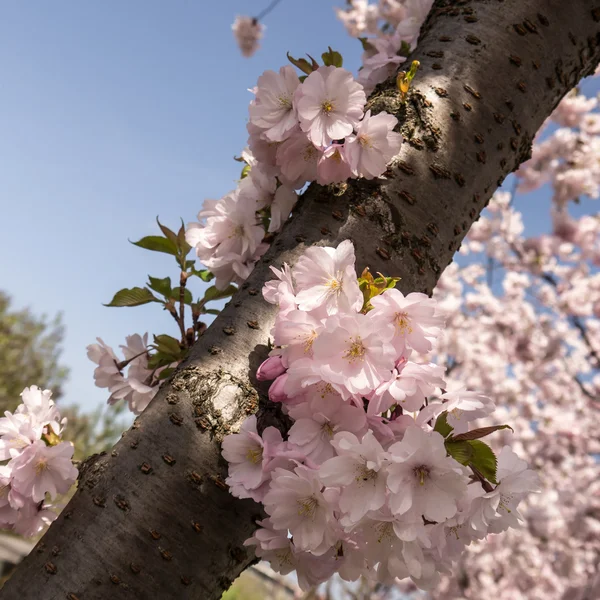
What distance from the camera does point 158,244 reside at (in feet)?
4.07

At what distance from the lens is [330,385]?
74 cm

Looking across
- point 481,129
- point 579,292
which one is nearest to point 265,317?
point 481,129

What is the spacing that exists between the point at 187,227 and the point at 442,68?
61cm

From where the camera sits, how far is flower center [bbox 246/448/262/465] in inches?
29.5

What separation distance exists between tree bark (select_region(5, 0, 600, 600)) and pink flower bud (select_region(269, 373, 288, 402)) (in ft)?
0.19

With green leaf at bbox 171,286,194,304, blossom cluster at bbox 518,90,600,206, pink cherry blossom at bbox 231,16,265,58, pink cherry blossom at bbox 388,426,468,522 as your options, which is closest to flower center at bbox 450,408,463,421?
pink cherry blossom at bbox 388,426,468,522

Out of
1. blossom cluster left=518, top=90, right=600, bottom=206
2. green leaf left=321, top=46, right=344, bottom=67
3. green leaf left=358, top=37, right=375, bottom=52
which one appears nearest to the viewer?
green leaf left=321, top=46, right=344, bottom=67

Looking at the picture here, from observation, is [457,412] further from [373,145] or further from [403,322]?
[373,145]

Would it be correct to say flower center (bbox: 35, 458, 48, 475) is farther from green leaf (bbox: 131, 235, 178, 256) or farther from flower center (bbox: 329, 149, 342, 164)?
flower center (bbox: 329, 149, 342, 164)

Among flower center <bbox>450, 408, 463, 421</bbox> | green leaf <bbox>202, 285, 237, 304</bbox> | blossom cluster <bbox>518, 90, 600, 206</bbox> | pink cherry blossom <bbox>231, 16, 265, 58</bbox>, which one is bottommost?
flower center <bbox>450, 408, 463, 421</bbox>

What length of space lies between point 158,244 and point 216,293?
185mm

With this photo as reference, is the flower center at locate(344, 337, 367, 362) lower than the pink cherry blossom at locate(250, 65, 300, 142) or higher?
lower

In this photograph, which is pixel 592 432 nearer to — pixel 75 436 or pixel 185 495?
pixel 185 495

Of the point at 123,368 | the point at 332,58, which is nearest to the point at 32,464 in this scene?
the point at 123,368
